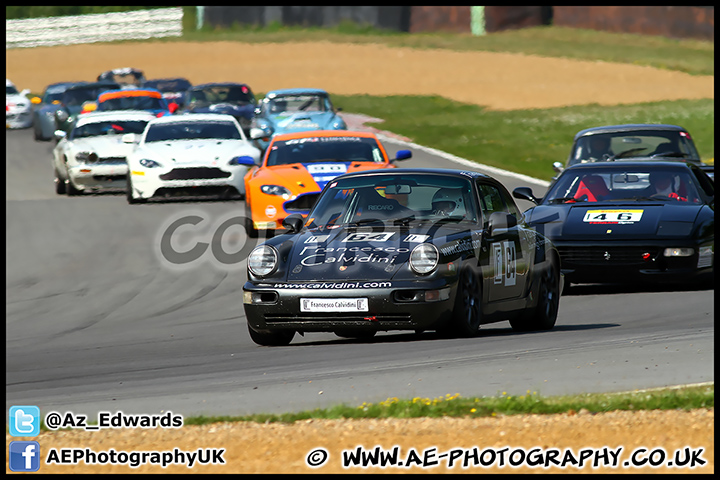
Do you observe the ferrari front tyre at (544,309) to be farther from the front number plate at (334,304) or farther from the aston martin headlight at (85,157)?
the aston martin headlight at (85,157)

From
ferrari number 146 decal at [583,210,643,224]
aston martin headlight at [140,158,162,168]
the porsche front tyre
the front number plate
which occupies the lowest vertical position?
the porsche front tyre

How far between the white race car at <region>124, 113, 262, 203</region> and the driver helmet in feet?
33.9

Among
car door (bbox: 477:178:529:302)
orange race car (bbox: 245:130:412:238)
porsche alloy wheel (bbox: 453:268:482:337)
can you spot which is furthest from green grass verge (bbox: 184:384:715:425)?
orange race car (bbox: 245:130:412:238)

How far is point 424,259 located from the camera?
944 centimetres

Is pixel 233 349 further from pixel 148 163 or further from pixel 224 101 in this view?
pixel 224 101

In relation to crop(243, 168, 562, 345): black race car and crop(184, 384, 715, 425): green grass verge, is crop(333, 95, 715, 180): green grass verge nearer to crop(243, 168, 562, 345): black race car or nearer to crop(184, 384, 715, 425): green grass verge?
crop(243, 168, 562, 345): black race car

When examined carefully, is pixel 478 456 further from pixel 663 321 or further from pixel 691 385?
pixel 663 321

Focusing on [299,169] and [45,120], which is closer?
[299,169]

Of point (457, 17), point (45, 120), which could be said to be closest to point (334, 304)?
point (45, 120)

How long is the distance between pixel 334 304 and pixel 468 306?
1069 millimetres

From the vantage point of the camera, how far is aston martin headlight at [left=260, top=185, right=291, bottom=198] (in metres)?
17.0

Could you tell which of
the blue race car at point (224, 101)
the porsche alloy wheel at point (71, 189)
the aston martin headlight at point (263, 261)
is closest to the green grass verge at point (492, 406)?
the aston martin headlight at point (263, 261)

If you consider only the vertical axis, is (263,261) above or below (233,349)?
above

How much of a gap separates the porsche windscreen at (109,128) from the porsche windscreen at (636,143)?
9.35m
